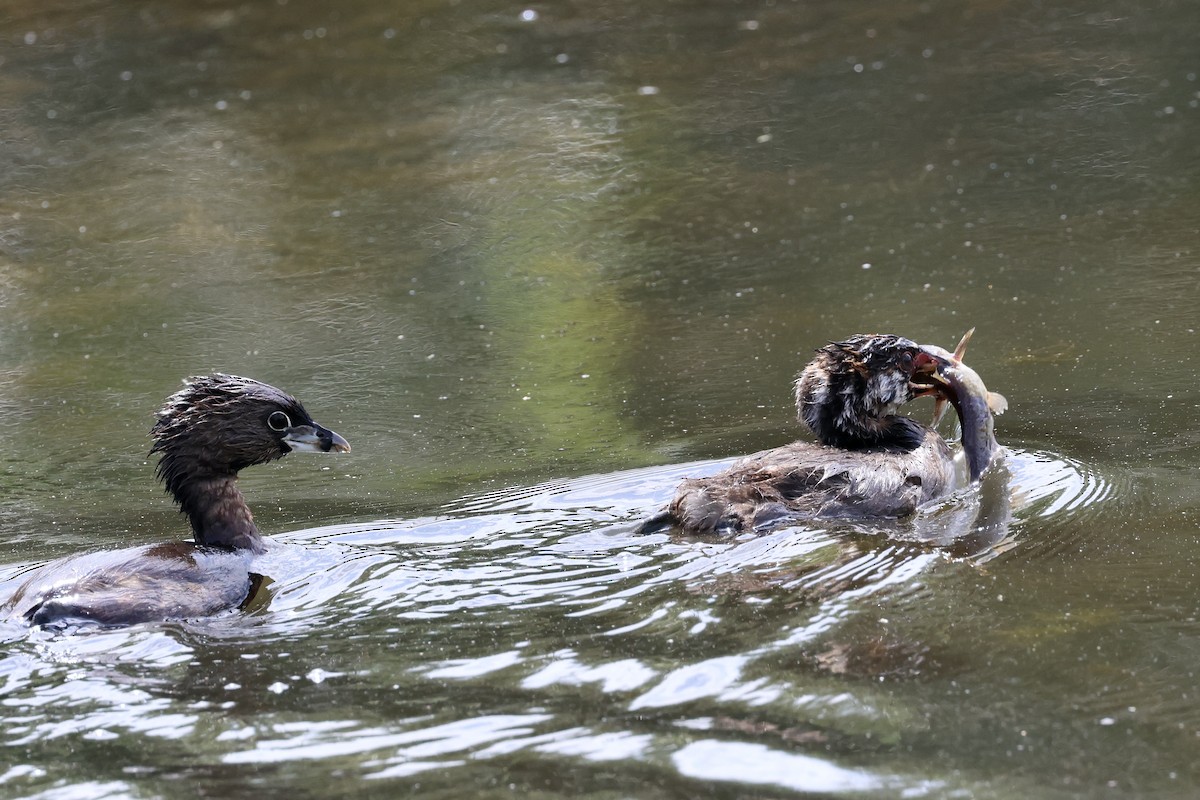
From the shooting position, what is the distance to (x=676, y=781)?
4789 millimetres

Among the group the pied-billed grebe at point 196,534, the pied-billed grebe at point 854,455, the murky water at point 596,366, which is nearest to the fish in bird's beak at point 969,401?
the pied-billed grebe at point 854,455

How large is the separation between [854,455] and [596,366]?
9.37 ft

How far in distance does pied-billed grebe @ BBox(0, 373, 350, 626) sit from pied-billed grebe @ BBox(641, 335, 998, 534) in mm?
1920

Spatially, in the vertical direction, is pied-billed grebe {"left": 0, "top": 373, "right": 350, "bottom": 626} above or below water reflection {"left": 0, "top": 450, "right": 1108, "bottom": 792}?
above

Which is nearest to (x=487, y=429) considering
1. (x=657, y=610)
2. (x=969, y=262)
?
(x=657, y=610)

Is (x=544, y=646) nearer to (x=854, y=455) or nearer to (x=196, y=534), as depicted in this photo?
(x=196, y=534)

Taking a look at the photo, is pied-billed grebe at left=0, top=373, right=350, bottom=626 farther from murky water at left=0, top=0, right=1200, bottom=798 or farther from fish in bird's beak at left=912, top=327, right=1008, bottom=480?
fish in bird's beak at left=912, top=327, right=1008, bottom=480

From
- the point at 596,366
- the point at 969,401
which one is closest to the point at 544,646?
the point at 969,401

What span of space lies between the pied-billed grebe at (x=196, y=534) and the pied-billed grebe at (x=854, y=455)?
192cm

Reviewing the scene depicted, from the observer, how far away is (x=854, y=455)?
7.82 meters

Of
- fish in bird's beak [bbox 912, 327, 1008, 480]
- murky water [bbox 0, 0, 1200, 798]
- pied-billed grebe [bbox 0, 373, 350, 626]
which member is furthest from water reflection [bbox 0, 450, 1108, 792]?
fish in bird's beak [bbox 912, 327, 1008, 480]

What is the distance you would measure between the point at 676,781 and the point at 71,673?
2.51m

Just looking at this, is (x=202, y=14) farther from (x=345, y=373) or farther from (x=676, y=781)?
(x=676, y=781)

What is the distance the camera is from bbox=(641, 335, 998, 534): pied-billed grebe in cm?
737
